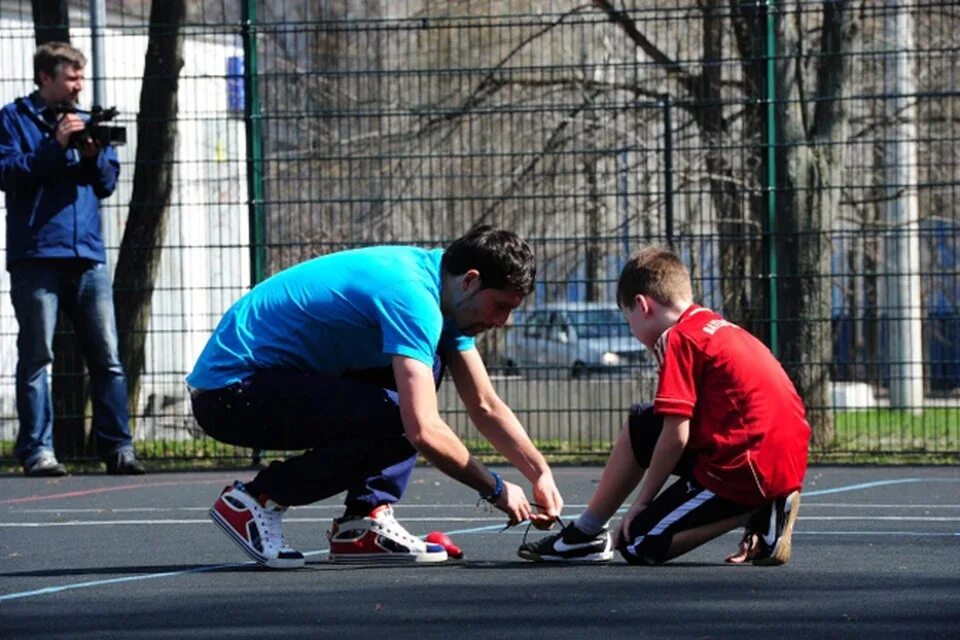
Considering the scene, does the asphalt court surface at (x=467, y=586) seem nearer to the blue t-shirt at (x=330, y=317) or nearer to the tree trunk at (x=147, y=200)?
the blue t-shirt at (x=330, y=317)

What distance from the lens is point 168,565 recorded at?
5.98 m

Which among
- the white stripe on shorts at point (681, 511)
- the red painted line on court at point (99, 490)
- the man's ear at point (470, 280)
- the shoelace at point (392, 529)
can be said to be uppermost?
the man's ear at point (470, 280)

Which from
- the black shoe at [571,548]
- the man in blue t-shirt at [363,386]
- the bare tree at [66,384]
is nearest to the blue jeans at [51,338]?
the bare tree at [66,384]

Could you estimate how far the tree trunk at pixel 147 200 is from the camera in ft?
36.3

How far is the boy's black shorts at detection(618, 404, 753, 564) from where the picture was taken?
225 inches

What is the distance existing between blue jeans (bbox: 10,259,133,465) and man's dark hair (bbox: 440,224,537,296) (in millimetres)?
4913

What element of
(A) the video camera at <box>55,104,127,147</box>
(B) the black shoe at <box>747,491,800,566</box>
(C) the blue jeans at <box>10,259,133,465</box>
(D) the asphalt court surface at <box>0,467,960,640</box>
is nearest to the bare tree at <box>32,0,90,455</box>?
(C) the blue jeans at <box>10,259,133,465</box>

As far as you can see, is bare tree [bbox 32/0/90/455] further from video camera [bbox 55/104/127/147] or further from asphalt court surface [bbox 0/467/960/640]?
asphalt court surface [bbox 0/467/960/640]

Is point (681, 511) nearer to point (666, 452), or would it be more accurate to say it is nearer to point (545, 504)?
point (666, 452)

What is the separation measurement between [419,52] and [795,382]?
2996 millimetres

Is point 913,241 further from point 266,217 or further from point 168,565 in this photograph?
point 168,565

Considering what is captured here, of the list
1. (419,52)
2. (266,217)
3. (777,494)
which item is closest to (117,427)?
(266,217)

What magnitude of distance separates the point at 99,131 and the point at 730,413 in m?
5.04

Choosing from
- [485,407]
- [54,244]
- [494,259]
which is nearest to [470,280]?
[494,259]
